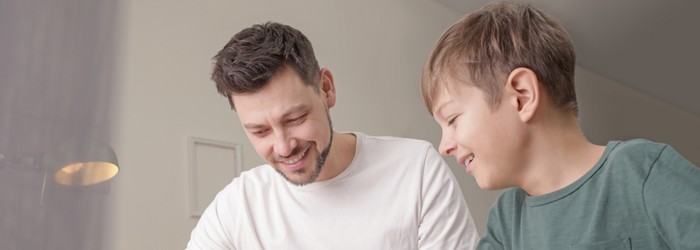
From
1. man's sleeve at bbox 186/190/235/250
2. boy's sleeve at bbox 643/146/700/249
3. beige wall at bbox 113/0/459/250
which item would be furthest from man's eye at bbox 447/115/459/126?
beige wall at bbox 113/0/459/250

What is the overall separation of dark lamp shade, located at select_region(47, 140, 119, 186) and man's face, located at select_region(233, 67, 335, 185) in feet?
4.23

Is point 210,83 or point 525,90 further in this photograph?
point 210,83

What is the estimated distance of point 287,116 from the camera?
148 centimetres

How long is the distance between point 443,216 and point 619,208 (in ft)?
1.93

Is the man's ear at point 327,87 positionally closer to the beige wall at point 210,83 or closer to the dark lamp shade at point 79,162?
the beige wall at point 210,83

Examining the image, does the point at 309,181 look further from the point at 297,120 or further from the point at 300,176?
the point at 297,120

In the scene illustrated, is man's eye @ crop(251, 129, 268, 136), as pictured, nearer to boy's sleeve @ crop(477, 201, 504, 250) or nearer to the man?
the man

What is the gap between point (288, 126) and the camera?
1.51 meters

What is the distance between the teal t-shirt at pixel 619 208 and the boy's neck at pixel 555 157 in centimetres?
2

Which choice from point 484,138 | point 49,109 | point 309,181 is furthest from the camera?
point 309,181

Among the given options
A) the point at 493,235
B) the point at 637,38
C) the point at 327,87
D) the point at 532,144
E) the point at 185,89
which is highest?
the point at 637,38

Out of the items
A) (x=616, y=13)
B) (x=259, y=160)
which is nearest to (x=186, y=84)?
(x=259, y=160)

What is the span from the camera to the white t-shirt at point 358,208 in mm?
1461

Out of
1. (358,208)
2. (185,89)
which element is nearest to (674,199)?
(358,208)
